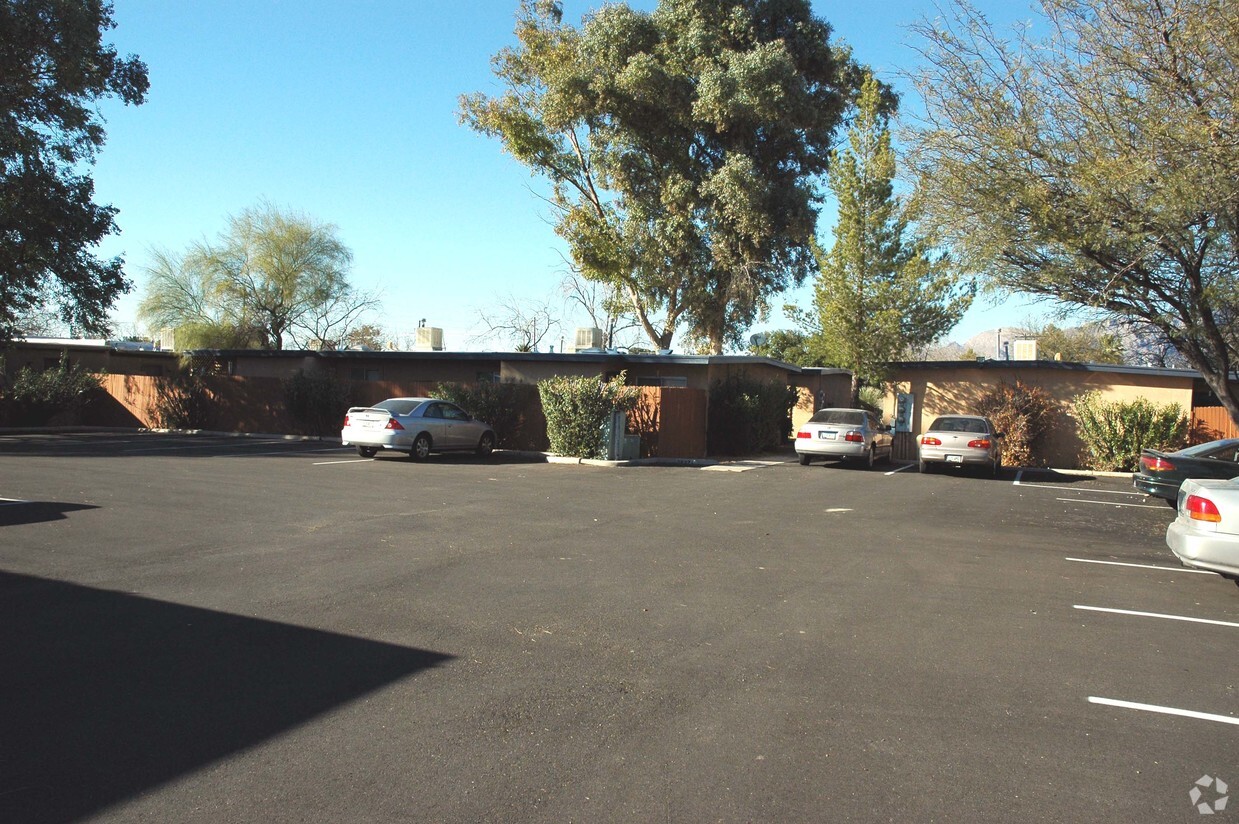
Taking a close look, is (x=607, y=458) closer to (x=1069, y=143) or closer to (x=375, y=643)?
(x=1069, y=143)

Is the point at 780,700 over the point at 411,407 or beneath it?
beneath

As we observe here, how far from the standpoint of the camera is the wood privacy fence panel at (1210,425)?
24250mm

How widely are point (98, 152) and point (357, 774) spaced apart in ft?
99.5

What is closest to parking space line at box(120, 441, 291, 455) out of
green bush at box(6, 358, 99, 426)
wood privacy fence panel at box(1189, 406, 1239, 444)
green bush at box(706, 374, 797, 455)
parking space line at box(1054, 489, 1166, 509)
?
green bush at box(6, 358, 99, 426)

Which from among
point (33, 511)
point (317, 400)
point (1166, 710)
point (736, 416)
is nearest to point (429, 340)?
point (317, 400)

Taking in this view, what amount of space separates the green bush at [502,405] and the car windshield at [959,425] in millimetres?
10821

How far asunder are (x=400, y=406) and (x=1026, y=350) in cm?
2100

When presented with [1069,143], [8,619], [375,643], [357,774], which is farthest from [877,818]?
[1069,143]

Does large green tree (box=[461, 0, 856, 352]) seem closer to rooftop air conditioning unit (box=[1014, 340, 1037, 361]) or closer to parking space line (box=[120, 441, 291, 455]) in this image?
rooftop air conditioning unit (box=[1014, 340, 1037, 361])

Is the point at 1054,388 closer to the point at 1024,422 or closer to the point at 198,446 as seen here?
the point at 1024,422

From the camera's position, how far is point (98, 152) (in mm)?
28250

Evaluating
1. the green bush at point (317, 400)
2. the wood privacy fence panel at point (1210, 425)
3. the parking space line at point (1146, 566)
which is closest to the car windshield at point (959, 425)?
Answer: the wood privacy fence panel at point (1210, 425)

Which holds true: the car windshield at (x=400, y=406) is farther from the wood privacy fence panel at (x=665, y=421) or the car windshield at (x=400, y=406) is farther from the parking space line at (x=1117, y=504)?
the parking space line at (x=1117, y=504)

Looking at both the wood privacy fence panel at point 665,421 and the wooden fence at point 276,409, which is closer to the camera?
the wood privacy fence panel at point 665,421
